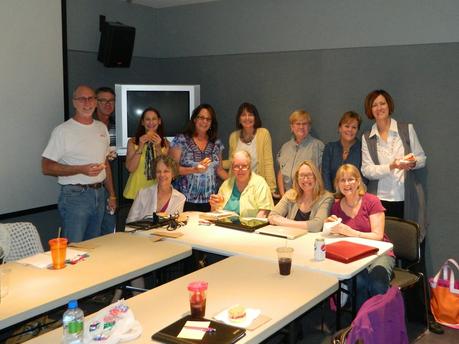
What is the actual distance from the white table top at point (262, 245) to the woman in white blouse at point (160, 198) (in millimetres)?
338

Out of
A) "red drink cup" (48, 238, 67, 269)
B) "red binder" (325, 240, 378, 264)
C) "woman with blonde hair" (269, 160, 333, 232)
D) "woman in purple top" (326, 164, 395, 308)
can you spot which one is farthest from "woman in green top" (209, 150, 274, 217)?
"red drink cup" (48, 238, 67, 269)

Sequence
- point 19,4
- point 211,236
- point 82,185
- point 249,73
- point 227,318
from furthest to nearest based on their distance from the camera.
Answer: point 249,73 → point 19,4 → point 82,185 → point 211,236 → point 227,318

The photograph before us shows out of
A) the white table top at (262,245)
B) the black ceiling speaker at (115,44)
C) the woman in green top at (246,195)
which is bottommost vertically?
the white table top at (262,245)

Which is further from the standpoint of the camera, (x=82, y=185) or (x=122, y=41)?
(x=122, y=41)

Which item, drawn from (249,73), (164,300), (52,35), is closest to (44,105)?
(52,35)

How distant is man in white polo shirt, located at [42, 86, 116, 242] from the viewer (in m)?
3.95

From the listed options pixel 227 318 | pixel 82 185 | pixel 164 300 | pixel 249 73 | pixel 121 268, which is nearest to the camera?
pixel 227 318

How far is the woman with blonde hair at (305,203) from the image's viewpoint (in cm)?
363

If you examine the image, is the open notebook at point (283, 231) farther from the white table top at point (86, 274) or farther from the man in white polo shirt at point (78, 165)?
the man in white polo shirt at point (78, 165)

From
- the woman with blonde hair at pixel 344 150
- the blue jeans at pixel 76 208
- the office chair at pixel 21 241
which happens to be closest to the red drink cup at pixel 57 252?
the office chair at pixel 21 241

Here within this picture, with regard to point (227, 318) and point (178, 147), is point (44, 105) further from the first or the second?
point (227, 318)

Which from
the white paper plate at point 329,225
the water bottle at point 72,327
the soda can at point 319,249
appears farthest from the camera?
the white paper plate at point 329,225

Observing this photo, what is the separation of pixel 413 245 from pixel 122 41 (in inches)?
134

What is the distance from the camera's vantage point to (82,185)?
402 centimetres
